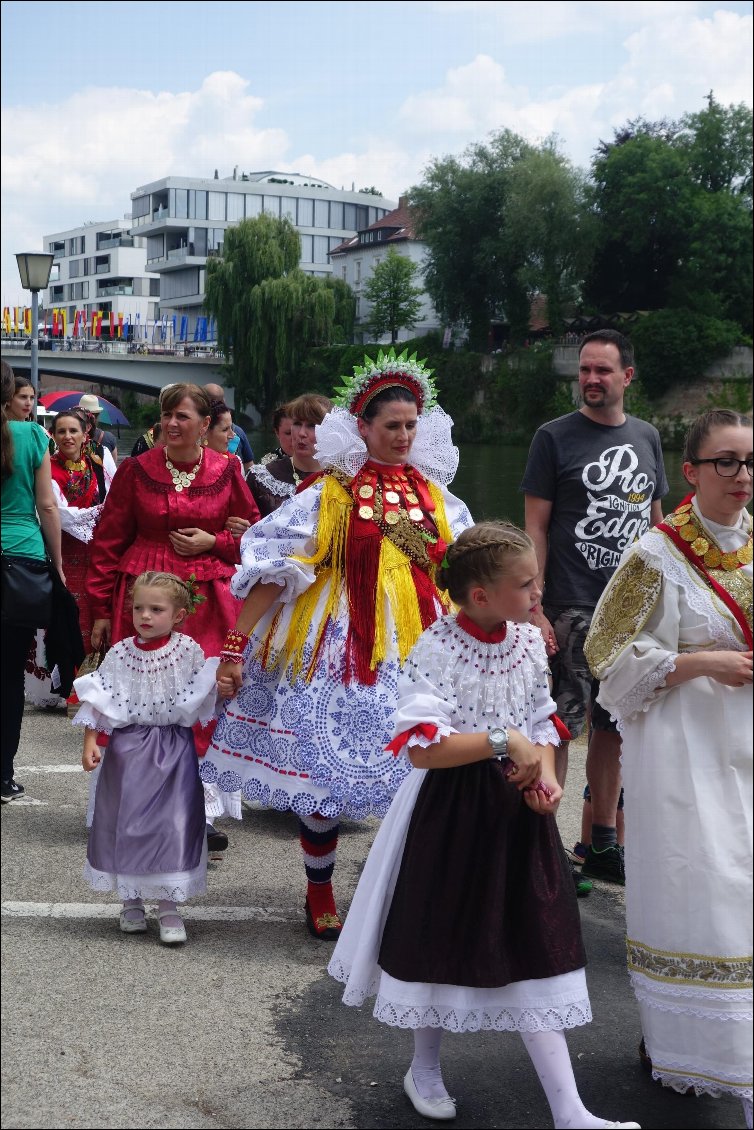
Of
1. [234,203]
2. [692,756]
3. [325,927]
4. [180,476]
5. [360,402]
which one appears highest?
[234,203]

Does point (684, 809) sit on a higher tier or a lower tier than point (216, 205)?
lower

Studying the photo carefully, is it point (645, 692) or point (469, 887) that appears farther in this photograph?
point (645, 692)

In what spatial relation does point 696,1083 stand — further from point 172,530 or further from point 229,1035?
point 172,530

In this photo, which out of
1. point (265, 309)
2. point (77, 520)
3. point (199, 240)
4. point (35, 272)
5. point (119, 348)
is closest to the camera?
point (77, 520)

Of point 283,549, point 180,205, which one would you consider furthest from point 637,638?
point 180,205

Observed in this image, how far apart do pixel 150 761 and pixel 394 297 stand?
66.1 meters

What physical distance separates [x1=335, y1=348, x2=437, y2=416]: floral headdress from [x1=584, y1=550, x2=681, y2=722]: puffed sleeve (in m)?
1.36

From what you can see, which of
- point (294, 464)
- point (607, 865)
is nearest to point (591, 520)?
point (607, 865)

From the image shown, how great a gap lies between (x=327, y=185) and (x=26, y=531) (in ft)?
277

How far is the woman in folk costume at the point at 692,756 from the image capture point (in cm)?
298

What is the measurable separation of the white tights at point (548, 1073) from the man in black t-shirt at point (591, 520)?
6.25 ft

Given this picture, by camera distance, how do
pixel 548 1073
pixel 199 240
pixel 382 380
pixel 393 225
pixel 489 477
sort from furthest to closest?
pixel 393 225 → pixel 199 240 → pixel 489 477 → pixel 382 380 → pixel 548 1073

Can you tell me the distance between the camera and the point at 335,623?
4258 mm

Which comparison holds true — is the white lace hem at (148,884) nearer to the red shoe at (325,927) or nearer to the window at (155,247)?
the red shoe at (325,927)
